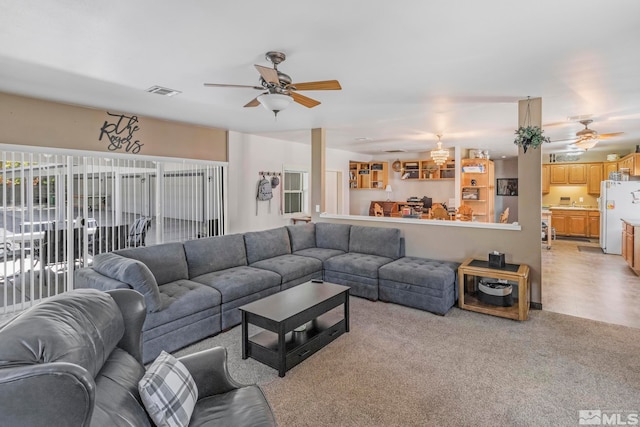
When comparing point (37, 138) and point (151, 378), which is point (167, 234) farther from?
point (151, 378)

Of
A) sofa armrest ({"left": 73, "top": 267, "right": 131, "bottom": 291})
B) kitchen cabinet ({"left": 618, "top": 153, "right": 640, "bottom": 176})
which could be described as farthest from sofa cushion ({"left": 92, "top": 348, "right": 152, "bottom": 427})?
kitchen cabinet ({"left": 618, "top": 153, "right": 640, "bottom": 176})

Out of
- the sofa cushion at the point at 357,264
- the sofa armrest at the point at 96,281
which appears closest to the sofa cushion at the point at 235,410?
the sofa armrest at the point at 96,281

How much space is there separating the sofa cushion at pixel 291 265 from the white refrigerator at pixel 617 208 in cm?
656

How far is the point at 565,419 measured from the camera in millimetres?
2115

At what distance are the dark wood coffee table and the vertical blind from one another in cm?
291

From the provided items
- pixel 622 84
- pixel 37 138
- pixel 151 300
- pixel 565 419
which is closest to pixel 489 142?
pixel 622 84

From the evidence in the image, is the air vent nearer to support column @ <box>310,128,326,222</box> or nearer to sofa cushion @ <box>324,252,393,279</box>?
support column @ <box>310,128,326,222</box>

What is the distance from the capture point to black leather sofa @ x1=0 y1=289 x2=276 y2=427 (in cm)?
84

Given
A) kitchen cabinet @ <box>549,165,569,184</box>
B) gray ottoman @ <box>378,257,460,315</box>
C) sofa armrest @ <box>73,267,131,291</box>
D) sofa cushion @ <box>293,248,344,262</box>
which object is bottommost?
gray ottoman @ <box>378,257,460,315</box>

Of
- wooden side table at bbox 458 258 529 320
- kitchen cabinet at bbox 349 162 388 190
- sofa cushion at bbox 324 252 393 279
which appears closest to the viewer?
wooden side table at bbox 458 258 529 320

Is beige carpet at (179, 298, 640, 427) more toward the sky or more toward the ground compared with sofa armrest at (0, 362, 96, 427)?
more toward the ground

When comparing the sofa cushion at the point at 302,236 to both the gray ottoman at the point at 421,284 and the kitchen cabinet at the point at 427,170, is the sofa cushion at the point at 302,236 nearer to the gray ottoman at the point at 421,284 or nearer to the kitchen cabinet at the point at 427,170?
the gray ottoman at the point at 421,284

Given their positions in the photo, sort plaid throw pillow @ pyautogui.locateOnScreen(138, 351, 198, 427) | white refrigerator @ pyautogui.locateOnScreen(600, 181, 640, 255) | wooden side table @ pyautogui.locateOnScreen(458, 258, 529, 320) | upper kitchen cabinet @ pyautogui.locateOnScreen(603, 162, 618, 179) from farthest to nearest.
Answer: upper kitchen cabinet @ pyautogui.locateOnScreen(603, 162, 618, 179) → white refrigerator @ pyautogui.locateOnScreen(600, 181, 640, 255) → wooden side table @ pyautogui.locateOnScreen(458, 258, 529, 320) → plaid throw pillow @ pyautogui.locateOnScreen(138, 351, 198, 427)

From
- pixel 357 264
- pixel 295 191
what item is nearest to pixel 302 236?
pixel 357 264
